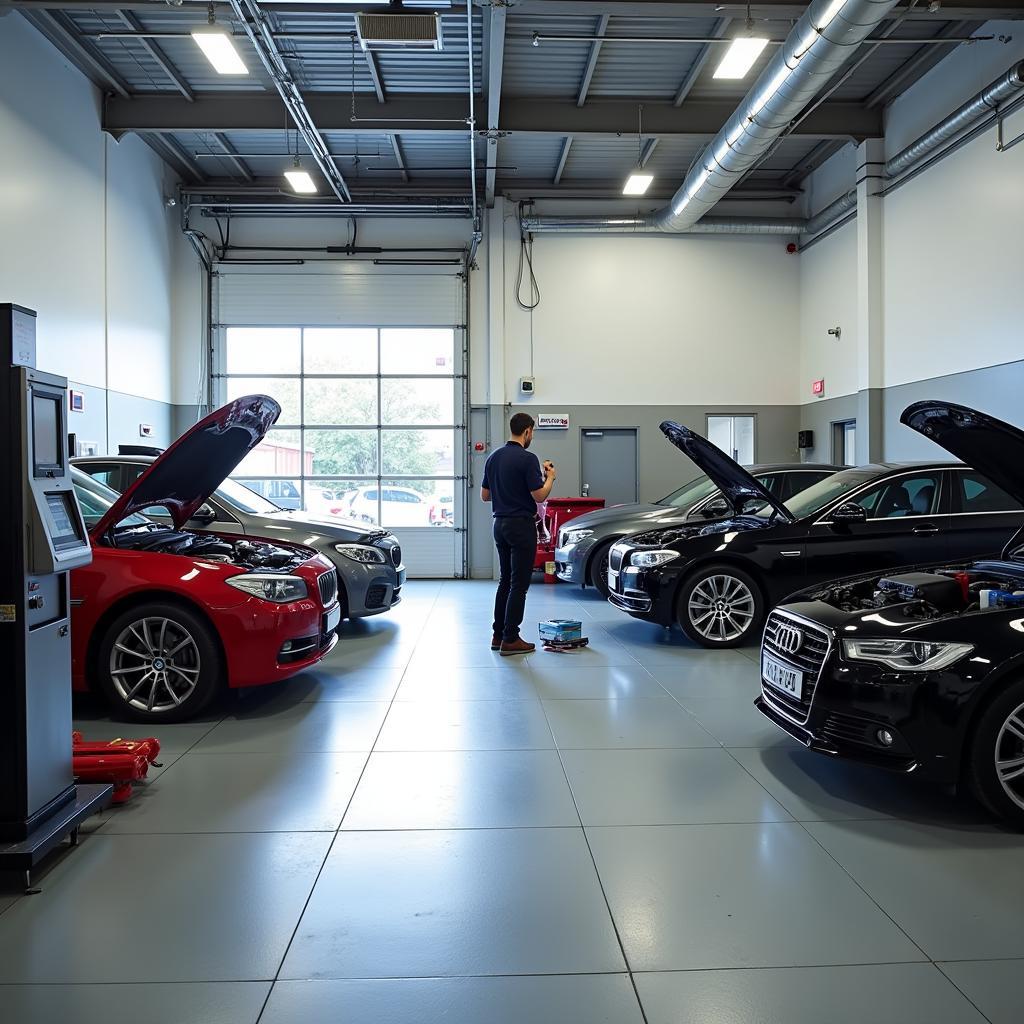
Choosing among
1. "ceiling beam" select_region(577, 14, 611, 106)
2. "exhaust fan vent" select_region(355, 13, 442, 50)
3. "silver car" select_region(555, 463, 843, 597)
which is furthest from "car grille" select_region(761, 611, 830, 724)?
"ceiling beam" select_region(577, 14, 611, 106)

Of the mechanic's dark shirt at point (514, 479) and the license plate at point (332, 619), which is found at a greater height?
the mechanic's dark shirt at point (514, 479)

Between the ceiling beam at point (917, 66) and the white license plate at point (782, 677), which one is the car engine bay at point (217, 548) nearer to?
the white license plate at point (782, 677)

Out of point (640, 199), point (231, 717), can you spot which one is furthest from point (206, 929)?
point (640, 199)

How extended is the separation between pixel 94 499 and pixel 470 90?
6.18 metres

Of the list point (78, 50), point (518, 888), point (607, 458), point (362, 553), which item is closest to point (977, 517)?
point (362, 553)

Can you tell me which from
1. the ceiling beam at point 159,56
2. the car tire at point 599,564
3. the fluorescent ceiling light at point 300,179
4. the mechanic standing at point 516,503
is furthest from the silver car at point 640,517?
the ceiling beam at point 159,56

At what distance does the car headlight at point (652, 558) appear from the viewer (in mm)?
6598

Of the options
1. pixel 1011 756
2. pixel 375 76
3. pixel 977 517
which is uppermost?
pixel 375 76

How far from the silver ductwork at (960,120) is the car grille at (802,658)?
682 cm

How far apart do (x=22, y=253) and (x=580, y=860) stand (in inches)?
320

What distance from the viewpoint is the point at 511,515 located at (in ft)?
20.7

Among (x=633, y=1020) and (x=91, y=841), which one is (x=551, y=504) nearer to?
(x=91, y=841)

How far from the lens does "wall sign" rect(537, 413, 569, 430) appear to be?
42.3ft

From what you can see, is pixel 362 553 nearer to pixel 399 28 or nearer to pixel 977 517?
pixel 399 28
